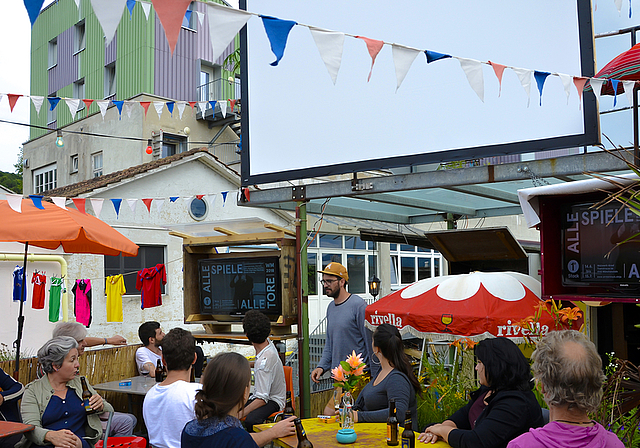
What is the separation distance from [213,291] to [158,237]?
7281 mm

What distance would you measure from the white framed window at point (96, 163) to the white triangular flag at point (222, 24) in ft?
58.8

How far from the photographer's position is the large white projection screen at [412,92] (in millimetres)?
5398

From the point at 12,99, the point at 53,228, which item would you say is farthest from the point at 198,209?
the point at 53,228

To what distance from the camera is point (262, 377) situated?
5.09 m

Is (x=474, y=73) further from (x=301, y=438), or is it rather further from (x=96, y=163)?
(x=96, y=163)

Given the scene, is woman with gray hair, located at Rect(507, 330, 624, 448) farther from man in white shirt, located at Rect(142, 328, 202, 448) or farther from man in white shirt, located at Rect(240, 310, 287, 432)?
man in white shirt, located at Rect(240, 310, 287, 432)

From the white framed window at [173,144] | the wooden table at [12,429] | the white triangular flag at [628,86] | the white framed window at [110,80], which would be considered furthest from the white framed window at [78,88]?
the white triangular flag at [628,86]

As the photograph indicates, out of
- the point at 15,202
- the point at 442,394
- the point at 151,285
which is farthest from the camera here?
the point at 151,285

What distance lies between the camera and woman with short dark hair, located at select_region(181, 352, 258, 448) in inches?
104

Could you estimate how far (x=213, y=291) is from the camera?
7.41 metres

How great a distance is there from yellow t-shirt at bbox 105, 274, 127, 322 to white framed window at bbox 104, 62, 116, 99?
42.4ft

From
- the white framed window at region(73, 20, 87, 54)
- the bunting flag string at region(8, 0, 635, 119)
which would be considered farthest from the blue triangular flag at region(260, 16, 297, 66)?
the white framed window at region(73, 20, 87, 54)

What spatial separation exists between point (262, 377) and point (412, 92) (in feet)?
10.6

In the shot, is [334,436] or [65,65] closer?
[334,436]
